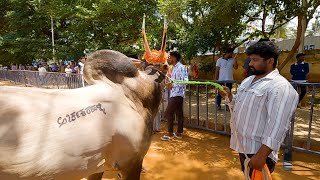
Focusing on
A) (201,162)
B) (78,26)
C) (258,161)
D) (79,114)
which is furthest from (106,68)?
(78,26)

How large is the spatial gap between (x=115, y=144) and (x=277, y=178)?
2668mm

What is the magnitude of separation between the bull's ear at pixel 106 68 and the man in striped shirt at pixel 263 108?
923mm

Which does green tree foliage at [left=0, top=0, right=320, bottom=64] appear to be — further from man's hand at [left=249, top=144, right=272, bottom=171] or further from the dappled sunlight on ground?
→ man's hand at [left=249, top=144, right=272, bottom=171]

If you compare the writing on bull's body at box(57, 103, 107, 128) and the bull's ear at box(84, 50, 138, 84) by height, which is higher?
the bull's ear at box(84, 50, 138, 84)

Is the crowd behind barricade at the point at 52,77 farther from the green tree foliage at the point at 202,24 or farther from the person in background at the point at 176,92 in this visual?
the green tree foliage at the point at 202,24

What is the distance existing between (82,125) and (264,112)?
1230 millimetres

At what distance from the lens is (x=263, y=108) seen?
205 centimetres

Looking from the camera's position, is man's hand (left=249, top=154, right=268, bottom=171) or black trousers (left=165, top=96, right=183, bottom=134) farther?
black trousers (left=165, top=96, right=183, bottom=134)

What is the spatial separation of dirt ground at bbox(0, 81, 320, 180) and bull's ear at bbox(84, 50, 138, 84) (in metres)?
1.99

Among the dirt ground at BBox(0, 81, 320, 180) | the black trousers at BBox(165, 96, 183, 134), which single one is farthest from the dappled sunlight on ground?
the black trousers at BBox(165, 96, 183, 134)

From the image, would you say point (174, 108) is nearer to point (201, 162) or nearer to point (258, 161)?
point (201, 162)

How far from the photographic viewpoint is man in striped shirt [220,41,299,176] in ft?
6.32

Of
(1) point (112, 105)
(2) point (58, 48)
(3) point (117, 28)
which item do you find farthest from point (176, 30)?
(1) point (112, 105)

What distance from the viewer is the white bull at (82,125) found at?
156 cm
